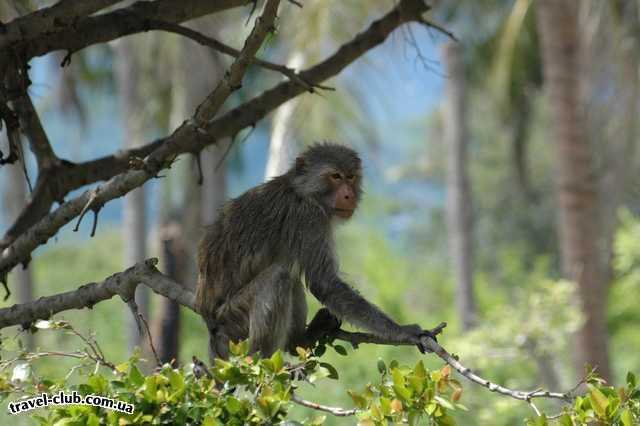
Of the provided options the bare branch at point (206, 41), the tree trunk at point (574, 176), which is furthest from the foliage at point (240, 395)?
the tree trunk at point (574, 176)

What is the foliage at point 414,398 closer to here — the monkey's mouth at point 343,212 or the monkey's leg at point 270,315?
the monkey's leg at point 270,315

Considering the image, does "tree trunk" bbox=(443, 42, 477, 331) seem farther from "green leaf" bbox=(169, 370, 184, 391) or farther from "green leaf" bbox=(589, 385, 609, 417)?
"green leaf" bbox=(169, 370, 184, 391)

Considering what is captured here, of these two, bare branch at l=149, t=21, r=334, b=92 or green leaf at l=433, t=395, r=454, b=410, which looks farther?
bare branch at l=149, t=21, r=334, b=92

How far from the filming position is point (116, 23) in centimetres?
445

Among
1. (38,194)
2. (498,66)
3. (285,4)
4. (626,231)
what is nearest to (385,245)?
(626,231)

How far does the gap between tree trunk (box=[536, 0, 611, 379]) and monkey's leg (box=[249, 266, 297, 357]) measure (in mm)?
6380

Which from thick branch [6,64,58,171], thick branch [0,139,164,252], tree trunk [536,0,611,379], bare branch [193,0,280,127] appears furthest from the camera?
tree trunk [536,0,611,379]

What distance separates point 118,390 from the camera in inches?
109

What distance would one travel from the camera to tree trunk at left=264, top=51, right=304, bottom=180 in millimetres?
7520

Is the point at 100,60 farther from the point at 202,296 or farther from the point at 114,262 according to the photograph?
the point at 202,296

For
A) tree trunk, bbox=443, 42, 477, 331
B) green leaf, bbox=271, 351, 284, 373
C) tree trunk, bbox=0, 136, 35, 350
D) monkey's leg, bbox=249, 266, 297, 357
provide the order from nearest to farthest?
green leaf, bbox=271, 351, 284, 373, monkey's leg, bbox=249, 266, 297, 357, tree trunk, bbox=0, 136, 35, 350, tree trunk, bbox=443, 42, 477, 331

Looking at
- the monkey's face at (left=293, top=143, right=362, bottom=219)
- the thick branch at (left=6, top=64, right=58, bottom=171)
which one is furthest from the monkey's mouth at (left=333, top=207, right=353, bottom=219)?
the thick branch at (left=6, top=64, right=58, bottom=171)

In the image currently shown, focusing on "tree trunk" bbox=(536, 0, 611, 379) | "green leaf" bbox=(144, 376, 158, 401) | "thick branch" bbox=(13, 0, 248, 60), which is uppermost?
"tree trunk" bbox=(536, 0, 611, 379)

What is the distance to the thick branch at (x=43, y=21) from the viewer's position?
4.03 meters
